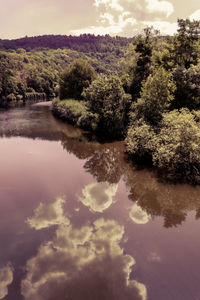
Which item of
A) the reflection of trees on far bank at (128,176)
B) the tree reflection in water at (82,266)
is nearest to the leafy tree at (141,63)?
the reflection of trees on far bank at (128,176)

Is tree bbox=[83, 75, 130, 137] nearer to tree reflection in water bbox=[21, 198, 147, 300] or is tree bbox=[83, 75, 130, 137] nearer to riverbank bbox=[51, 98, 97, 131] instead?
riverbank bbox=[51, 98, 97, 131]

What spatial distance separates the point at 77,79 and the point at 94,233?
53.9m

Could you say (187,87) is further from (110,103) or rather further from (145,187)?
(145,187)

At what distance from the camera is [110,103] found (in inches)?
1523

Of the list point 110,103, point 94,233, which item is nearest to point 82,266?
point 94,233

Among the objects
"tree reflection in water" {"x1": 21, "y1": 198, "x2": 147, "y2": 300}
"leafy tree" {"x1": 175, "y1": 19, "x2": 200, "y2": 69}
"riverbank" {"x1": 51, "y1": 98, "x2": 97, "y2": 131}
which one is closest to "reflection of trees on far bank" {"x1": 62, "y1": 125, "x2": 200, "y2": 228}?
"tree reflection in water" {"x1": 21, "y1": 198, "x2": 147, "y2": 300}

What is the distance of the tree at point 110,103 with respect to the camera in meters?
38.5

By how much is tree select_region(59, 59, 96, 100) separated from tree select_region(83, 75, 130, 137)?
2199 centimetres

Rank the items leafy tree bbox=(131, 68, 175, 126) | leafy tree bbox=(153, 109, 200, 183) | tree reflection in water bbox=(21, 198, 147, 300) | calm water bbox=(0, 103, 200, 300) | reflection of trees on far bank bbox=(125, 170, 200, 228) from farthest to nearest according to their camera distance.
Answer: leafy tree bbox=(131, 68, 175, 126) < leafy tree bbox=(153, 109, 200, 183) < reflection of trees on far bank bbox=(125, 170, 200, 228) < calm water bbox=(0, 103, 200, 300) < tree reflection in water bbox=(21, 198, 147, 300)

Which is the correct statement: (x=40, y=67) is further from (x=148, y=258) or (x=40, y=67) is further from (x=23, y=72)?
(x=148, y=258)

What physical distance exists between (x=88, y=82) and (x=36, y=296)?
5608 centimetres

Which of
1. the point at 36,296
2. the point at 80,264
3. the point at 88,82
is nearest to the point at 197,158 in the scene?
the point at 80,264

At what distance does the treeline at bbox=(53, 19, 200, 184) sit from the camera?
78.8ft

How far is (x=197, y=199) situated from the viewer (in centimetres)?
1961
